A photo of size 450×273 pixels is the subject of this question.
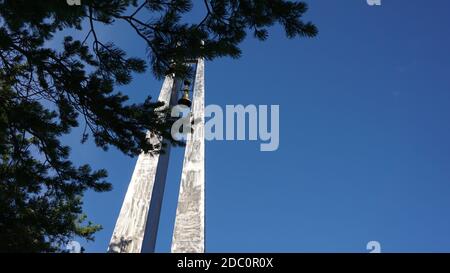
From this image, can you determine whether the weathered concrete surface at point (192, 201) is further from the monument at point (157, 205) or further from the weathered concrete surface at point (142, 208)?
the weathered concrete surface at point (142, 208)

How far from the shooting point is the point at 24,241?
5621 millimetres

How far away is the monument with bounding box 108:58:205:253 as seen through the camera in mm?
3900

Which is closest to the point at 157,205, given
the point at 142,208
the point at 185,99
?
the point at 142,208

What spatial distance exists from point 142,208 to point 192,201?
2.00 ft

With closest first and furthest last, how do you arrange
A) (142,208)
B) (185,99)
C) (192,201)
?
(142,208), (192,201), (185,99)

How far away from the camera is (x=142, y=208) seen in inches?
160

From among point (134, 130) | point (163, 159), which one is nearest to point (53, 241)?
point (163, 159)

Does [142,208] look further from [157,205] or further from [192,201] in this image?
[192,201]

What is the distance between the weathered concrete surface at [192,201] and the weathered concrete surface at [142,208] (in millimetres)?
261

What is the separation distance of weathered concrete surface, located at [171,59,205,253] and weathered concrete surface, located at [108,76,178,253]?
10.3 inches

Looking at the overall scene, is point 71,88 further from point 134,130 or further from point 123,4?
point 123,4

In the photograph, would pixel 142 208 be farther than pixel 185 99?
No

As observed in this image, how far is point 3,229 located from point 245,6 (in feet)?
14.7

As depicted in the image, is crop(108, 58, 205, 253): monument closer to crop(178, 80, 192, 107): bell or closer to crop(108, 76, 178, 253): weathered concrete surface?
crop(108, 76, 178, 253): weathered concrete surface
